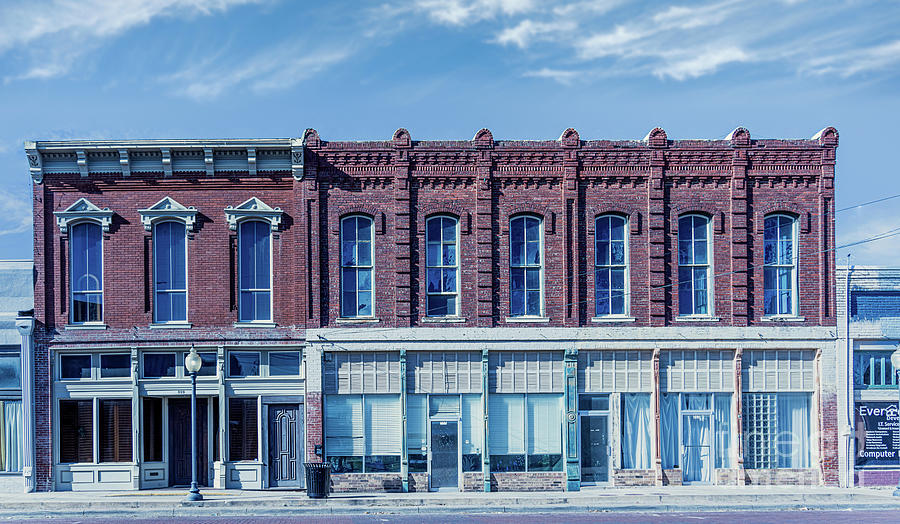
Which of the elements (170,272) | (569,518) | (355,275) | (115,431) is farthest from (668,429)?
(115,431)

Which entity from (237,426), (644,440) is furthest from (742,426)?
(237,426)

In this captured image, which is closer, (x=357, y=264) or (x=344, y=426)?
(x=344, y=426)

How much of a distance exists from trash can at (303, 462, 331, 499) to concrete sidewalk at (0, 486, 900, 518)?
0.28 m

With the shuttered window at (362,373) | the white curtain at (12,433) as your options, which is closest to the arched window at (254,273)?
the shuttered window at (362,373)

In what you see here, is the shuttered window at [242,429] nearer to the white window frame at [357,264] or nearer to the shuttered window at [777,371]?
the white window frame at [357,264]

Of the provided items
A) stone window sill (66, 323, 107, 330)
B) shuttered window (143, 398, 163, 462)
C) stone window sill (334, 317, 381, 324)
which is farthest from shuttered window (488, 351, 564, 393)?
stone window sill (66, 323, 107, 330)

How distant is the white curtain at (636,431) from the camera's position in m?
25.3

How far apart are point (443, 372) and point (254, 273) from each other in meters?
5.69

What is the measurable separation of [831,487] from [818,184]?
8.08 metres

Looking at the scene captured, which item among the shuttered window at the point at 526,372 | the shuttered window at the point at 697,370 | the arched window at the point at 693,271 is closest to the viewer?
the shuttered window at the point at 526,372

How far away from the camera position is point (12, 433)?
2512cm

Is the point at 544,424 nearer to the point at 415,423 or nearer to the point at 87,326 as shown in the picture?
the point at 415,423

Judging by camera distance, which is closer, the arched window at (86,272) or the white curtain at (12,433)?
the white curtain at (12,433)

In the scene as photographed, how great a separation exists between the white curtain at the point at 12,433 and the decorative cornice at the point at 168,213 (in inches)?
230
